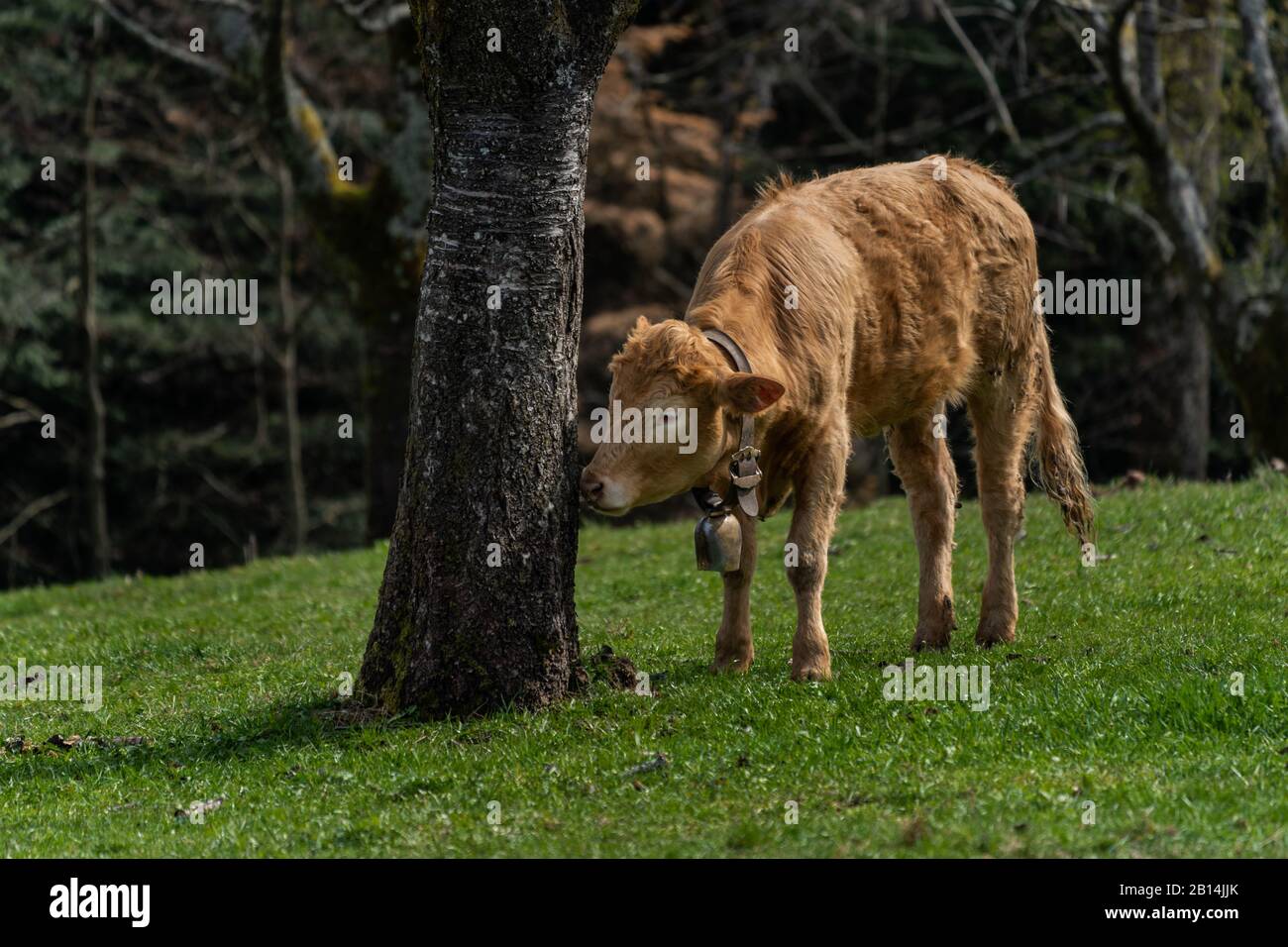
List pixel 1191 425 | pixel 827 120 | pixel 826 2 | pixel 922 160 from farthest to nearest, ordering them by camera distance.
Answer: pixel 827 120 < pixel 826 2 < pixel 1191 425 < pixel 922 160

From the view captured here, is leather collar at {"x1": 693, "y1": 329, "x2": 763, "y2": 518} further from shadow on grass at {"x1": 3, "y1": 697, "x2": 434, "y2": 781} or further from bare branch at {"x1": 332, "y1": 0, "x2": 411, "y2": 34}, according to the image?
bare branch at {"x1": 332, "y1": 0, "x2": 411, "y2": 34}

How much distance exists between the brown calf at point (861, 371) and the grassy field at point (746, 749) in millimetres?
611

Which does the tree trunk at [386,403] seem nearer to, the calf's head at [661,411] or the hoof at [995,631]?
the hoof at [995,631]

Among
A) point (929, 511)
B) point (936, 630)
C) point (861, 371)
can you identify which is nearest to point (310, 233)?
point (929, 511)

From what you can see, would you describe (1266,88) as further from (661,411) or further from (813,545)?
(661,411)

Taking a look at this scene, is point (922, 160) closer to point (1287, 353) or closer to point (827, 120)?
point (1287, 353)

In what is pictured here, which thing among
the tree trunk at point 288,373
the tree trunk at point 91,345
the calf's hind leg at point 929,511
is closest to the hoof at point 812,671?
the calf's hind leg at point 929,511

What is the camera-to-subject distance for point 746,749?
7.41 m

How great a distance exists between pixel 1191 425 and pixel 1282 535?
11.8 metres

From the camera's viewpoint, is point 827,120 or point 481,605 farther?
point 827,120

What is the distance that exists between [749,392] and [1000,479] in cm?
288
